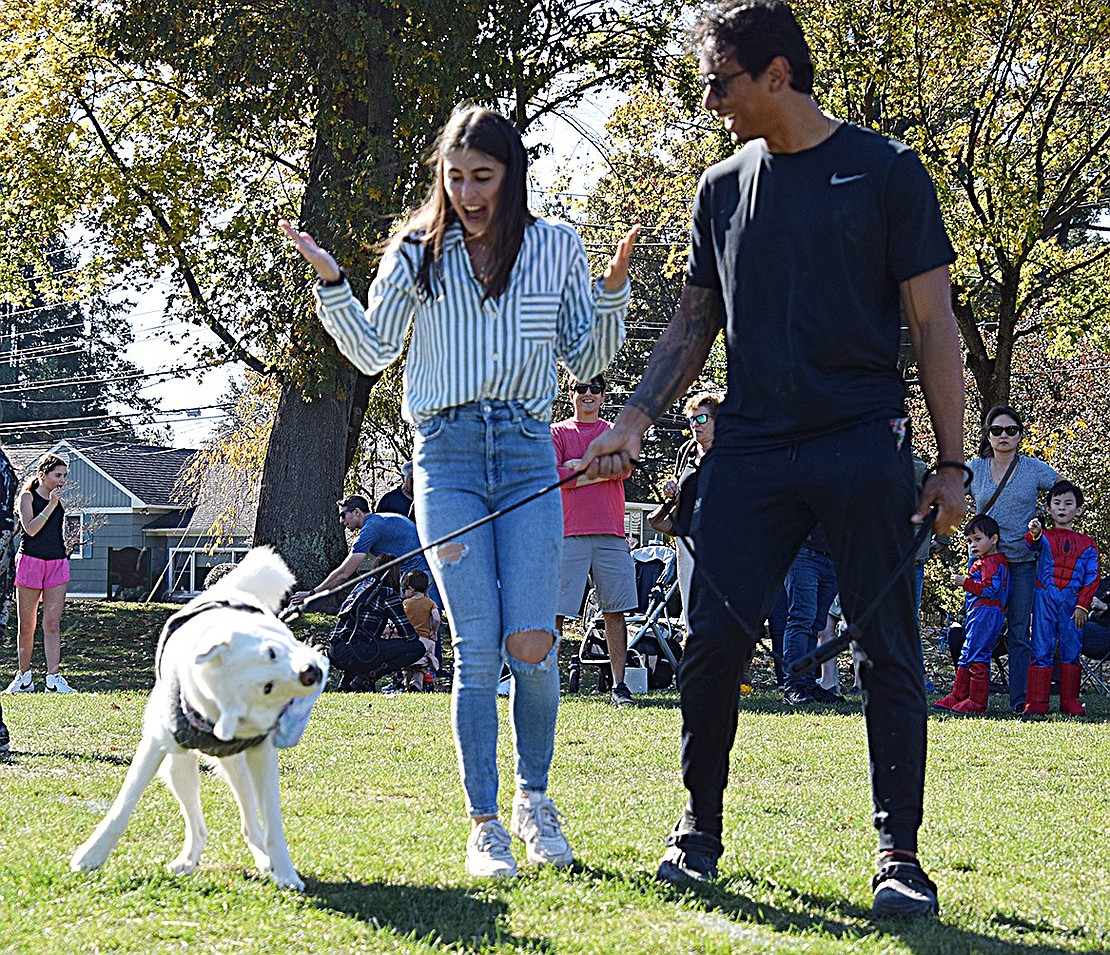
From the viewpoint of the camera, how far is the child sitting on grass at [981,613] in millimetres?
9844

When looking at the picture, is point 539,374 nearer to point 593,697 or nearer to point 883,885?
point 883,885

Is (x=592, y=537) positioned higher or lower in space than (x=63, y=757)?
higher

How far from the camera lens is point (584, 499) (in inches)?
386

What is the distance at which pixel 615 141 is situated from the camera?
21344mm

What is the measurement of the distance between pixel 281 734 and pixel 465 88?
1405cm

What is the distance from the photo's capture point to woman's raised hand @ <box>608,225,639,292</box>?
4.10 meters

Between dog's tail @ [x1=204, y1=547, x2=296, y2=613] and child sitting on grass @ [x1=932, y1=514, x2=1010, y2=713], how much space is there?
6510 millimetres

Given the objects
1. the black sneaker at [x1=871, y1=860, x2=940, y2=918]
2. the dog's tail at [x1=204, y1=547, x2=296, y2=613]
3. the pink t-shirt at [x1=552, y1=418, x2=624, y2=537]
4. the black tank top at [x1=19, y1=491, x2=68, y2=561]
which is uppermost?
the pink t-shirt at [x1=552, y1=418, x2=624, y2=537]

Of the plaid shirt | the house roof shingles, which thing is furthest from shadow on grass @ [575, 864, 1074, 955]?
the house roof shingles

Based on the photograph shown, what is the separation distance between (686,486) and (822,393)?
0.65 meters

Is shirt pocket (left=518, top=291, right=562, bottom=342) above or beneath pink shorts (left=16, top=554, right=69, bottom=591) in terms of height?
above

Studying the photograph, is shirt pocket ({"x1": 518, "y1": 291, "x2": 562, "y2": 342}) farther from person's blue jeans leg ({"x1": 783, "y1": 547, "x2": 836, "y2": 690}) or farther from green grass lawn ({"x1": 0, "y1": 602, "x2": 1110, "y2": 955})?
person's blue jeans leg ({"x1": 783, "y1": 547, "x2": 836, "y2": 690})

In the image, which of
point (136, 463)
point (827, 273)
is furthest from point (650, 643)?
point (136, 463)

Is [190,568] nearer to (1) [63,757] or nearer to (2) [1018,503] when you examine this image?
(2) [1018,503]
